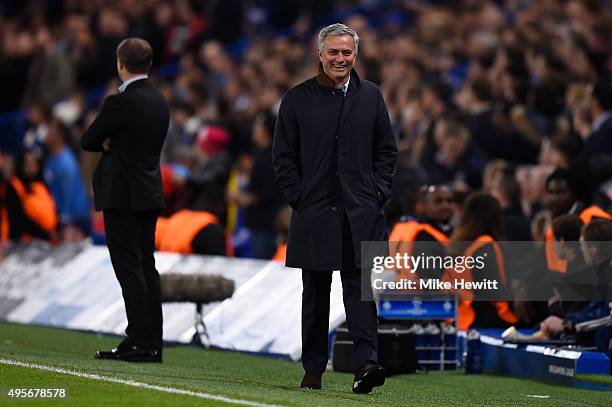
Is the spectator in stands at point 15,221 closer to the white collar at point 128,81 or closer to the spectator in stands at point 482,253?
the spectator in stands at point 482,253

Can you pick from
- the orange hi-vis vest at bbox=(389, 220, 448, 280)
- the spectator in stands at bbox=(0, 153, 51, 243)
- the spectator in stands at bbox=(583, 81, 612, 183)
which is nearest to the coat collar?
the orange hi-vis vest at bbox=(389, 220, 448, 280)

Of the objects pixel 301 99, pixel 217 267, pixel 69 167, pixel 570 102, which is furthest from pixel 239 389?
pixel 69 167

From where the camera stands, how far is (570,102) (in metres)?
15.3

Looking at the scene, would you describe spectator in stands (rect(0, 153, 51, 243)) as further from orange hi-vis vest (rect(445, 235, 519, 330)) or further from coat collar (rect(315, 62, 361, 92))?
coat collar (rect(315, 62, 361, 92))

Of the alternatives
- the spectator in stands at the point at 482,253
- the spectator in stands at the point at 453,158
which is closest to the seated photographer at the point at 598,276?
the spectator in stands at the point at 482,253

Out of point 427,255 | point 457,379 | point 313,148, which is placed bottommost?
point 457,379

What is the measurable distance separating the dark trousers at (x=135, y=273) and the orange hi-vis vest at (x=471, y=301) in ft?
7.64

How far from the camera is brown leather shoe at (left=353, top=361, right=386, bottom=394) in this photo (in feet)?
28.1

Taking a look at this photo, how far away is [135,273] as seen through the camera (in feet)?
33.6

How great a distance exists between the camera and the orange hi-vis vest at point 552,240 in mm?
11156

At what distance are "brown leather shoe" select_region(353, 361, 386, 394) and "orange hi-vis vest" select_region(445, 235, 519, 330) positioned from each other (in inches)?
103

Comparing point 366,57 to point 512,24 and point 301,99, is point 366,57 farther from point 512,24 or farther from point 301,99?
point 301,99

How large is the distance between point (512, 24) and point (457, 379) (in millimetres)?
10094

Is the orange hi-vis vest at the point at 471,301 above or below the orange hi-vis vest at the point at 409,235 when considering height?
below
